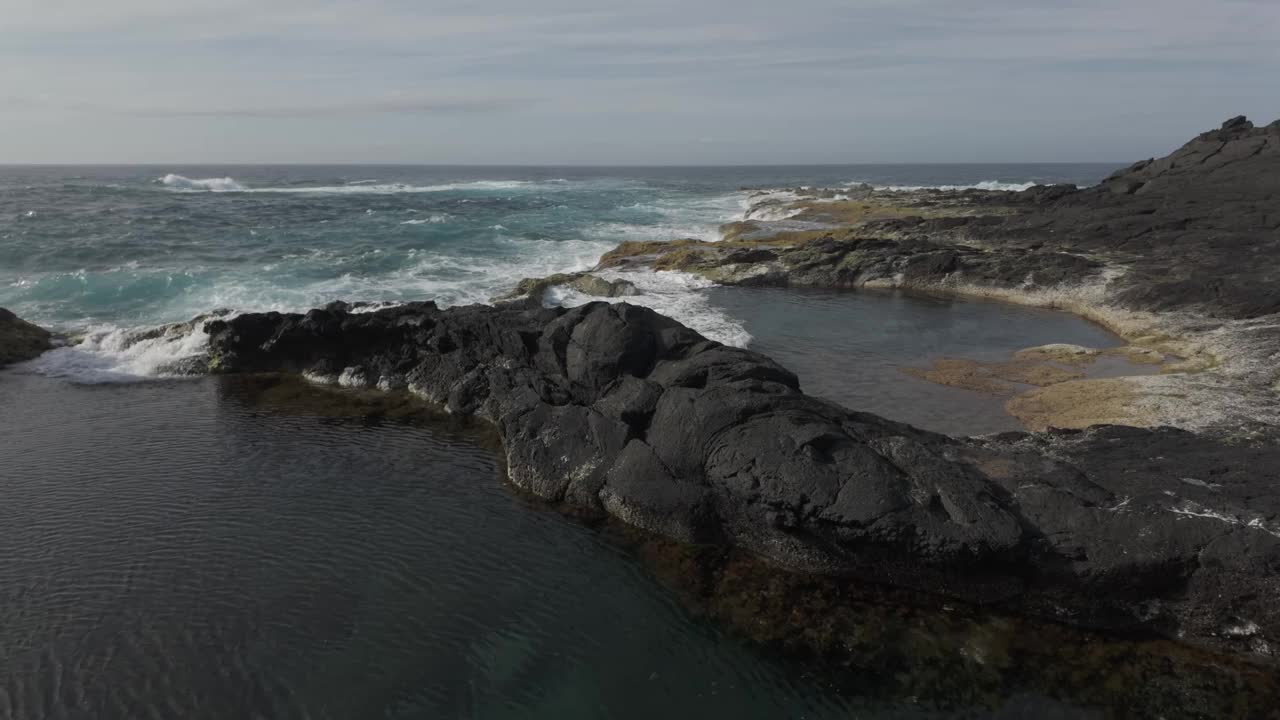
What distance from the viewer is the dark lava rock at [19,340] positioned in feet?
85.0

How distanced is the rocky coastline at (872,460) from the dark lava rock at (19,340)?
7486mm

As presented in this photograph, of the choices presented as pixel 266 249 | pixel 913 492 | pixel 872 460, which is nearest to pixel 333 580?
pixel 872 460

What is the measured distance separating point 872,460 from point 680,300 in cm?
2520

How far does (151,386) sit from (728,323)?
78.8 feet

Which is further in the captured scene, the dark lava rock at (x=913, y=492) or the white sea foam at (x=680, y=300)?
the white sea foam at (x=680, y=300)

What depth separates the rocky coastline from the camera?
41.4 feet

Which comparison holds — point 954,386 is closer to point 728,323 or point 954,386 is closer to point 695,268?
point 728,323

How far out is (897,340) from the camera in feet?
102

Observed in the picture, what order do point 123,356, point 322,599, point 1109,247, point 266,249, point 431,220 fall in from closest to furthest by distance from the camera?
point 322,599, point 123,356, point 1109,247, point 266,249, point 431,220

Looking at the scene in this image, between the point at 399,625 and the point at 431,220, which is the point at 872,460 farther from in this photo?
the point at 431,220

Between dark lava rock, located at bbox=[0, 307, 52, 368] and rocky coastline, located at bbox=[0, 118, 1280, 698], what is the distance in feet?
24.6

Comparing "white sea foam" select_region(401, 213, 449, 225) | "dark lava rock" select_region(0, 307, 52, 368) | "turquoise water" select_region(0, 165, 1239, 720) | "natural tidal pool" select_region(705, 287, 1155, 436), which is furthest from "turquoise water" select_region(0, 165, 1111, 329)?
"natural tidal pool" select_region(705, 287, 1155, 436)

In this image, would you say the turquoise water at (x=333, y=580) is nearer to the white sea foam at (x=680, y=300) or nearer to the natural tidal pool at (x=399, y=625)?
the natural tidal pool at (x=399, y=625)

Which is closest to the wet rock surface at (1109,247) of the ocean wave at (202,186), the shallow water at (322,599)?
the shallow water at (322,599)
